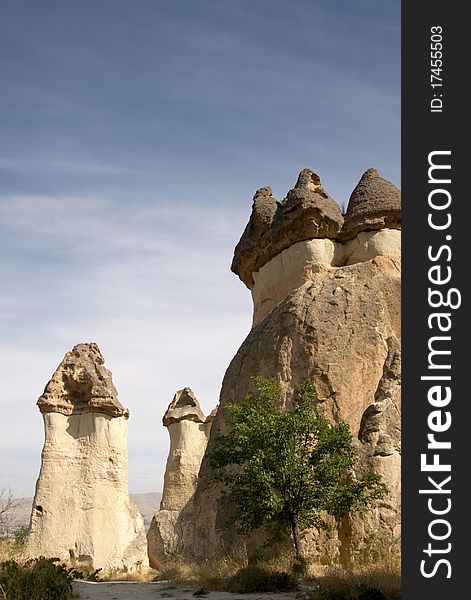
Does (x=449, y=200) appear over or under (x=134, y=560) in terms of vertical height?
over

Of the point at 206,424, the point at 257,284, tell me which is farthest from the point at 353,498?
the point at 206,424

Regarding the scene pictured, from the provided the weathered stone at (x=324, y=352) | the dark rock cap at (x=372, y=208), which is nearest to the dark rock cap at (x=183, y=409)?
the weathered stone at (x=324, y=352)

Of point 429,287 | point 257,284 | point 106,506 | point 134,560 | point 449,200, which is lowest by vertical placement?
point 134,560

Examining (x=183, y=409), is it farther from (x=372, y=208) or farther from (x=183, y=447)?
(x=372, y=208)

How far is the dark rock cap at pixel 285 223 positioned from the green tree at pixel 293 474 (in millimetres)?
7782

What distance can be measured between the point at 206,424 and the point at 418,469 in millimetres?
25693

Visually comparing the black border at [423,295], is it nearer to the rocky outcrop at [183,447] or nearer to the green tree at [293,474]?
the green tree at [293,474]

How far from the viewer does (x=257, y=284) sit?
22891 mm

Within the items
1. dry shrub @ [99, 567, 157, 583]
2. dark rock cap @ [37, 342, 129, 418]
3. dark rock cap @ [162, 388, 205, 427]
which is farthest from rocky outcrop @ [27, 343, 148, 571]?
dark rock cap @ [162, 388, 205, 427]

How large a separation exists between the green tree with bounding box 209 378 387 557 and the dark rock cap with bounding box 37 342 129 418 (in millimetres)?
12357

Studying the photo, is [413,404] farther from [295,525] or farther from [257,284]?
[257,284]

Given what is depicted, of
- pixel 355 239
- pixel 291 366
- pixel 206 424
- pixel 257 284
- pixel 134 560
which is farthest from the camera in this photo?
pixel 206 424

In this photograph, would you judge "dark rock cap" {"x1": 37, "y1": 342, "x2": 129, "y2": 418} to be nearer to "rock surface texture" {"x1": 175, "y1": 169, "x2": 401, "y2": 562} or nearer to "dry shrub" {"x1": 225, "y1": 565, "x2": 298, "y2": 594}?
"rock surface texture" {"x1": 175, "y1": 169, "x2": 401, "y2": 562}

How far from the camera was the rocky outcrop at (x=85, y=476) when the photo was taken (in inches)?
939
